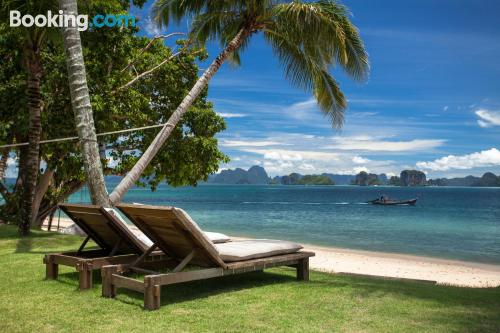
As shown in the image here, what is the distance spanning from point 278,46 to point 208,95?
582cm

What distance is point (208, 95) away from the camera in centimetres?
1576

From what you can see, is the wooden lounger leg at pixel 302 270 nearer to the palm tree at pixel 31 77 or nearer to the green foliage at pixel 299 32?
the green foliage at pixel 299 32

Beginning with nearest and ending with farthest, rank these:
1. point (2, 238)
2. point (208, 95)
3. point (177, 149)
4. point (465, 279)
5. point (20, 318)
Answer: point (20, 318) → point (2, 238) → point (465, 279) → point (177, 149) → point (208, 95)

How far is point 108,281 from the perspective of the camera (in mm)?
4535

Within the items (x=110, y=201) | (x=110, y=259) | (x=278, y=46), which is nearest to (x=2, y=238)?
(x=110, y=201)

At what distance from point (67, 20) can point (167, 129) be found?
255 centimetres

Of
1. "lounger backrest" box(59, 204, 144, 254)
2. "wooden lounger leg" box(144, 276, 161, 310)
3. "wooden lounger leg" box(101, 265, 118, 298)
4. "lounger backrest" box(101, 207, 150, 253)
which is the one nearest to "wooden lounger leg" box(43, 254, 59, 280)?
"lounger backrest" box(59, 204, 144, 254)

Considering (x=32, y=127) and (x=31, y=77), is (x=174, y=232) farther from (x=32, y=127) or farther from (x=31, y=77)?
(x=31, y=77)

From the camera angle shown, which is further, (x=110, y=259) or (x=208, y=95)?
(x=208, y=95)

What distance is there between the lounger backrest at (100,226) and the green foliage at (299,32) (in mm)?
5445

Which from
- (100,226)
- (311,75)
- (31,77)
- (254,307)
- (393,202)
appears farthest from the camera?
(393,202)

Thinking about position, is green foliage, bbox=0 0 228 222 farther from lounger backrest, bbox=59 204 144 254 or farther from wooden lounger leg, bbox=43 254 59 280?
wooden lounger leg, bbox=43 254 59 280

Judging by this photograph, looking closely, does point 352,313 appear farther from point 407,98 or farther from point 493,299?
point 407,98

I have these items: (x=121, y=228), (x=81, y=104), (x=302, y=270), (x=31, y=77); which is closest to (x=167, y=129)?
(x=81, y=104)
